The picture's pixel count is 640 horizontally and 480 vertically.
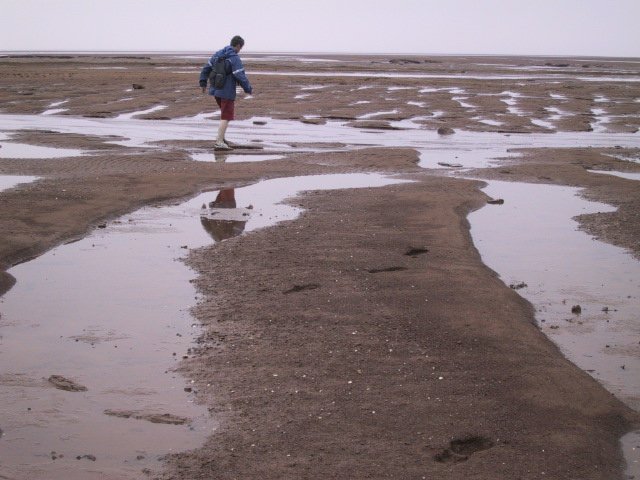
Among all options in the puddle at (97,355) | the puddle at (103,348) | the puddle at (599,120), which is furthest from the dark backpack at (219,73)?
the puddle at (599,120)

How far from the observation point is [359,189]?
463 inches

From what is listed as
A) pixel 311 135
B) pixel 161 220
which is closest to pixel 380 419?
pixel 161 220

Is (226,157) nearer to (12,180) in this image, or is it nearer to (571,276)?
(12,180)

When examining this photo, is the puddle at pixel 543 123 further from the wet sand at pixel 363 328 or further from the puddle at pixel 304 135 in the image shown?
the wet sand at pixel 363 328

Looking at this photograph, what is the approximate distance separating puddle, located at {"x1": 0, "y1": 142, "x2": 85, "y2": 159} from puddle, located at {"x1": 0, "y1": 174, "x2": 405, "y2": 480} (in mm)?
5749

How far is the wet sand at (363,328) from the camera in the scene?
4.38 meters

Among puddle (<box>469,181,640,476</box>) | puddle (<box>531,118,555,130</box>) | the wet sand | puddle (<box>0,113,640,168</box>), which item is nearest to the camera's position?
the wet sand

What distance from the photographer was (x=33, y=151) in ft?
50.3

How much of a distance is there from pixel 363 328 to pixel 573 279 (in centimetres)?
269

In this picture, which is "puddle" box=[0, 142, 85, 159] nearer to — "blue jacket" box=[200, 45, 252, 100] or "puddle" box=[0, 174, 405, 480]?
"blue jacket" box=[200, 45, 252, 100]

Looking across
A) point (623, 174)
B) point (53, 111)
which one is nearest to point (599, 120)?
point (623, 174)

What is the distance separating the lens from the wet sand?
14.4ft

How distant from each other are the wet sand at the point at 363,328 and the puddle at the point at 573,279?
208 millimetres

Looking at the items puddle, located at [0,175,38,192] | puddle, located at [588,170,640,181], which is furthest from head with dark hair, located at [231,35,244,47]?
puddle, located at [588,170,640,181]
